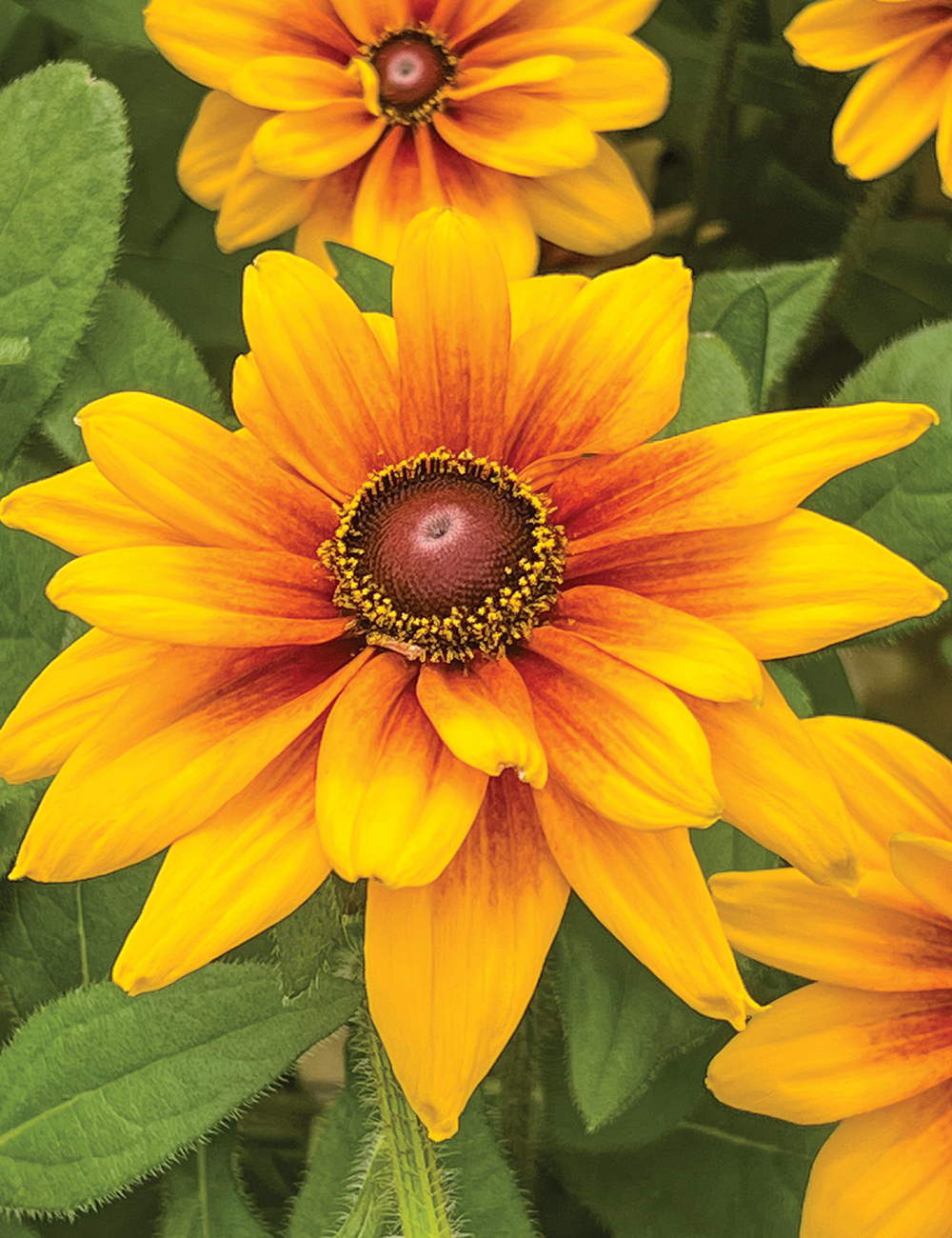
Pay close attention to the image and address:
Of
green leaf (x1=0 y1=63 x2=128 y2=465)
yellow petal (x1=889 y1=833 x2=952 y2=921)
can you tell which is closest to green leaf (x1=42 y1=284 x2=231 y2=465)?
green leaf (x1=0 y1=63 x2=128 y2=465)

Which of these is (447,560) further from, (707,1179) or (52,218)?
(707,1179)

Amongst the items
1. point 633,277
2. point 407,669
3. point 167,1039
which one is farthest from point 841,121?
point 167,1039

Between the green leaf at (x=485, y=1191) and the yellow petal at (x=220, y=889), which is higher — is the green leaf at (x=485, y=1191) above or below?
below

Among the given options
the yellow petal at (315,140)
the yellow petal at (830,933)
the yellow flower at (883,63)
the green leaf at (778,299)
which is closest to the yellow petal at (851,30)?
the yellow flower at (883,63)

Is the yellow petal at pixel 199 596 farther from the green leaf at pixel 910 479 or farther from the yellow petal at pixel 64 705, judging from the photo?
the green leaf at pixel 910 479

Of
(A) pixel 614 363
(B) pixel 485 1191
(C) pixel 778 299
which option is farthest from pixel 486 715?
(C) pixel 778 299

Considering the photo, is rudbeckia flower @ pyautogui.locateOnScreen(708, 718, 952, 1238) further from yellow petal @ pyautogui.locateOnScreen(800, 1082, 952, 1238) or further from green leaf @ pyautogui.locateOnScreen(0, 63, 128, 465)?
green leaf @ pyautogui.locateOnScreen(0, 63, 128, 465)
